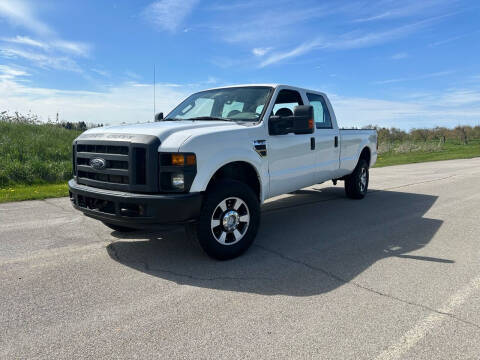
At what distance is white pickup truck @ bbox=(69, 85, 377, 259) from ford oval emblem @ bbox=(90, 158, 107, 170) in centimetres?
1

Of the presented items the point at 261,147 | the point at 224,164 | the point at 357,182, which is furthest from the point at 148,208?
the point at 357,182

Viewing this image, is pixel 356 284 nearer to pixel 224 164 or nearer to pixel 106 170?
pixel 224 164

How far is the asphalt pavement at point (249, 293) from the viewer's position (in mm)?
2463

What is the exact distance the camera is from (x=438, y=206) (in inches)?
283

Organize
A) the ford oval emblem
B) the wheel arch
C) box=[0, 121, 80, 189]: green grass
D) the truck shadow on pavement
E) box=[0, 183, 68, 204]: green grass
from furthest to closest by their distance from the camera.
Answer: box=[0, 121, 80, 189]: green grass → box=[0, 183, 68, 204]: green grass → the wheel arch → the ford oval emblem → the truck shadow on pavement

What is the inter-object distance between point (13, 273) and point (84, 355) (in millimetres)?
1835

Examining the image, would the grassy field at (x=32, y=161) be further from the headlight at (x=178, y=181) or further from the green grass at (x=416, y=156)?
the green grass at (x=416, y=156)

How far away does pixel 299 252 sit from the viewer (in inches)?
172

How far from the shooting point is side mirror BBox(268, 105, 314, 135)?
4.56 m

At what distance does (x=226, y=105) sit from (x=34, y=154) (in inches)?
369

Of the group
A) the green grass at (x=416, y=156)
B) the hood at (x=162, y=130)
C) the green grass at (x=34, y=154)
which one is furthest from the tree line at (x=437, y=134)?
the hood at (x=162, y=130)

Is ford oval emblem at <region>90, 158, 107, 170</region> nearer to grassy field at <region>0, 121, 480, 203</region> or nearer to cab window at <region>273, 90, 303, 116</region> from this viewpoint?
cab window at <region>273, 90, 303, 116</region>

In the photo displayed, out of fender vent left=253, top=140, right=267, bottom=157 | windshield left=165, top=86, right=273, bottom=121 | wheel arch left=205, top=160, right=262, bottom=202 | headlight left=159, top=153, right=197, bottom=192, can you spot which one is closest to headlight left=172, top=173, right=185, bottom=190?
headlight left=159, top=153, right=197, bottom=192

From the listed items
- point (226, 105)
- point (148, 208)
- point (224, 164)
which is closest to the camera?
point (148, 208)
